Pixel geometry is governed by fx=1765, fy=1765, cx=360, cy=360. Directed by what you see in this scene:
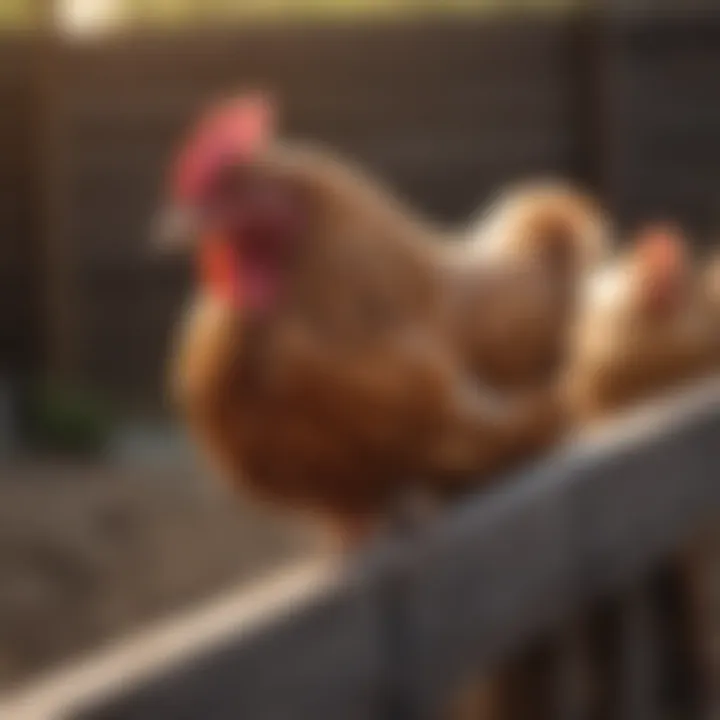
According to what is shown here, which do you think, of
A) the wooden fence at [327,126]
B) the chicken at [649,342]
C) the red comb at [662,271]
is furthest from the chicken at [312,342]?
the wooden fence at [327,126]

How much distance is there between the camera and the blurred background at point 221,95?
3.79m

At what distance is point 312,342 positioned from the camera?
43.0 inches

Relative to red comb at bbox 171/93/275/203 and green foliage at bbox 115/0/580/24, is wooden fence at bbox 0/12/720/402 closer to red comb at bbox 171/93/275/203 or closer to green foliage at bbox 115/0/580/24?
green foliage at bbox 115/0/580/24

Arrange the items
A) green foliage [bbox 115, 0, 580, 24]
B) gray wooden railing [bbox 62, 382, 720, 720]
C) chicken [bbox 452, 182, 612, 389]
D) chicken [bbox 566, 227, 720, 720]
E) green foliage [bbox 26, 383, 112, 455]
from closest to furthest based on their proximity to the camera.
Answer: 1. gray wooden railing [bbox 62, 382, 720, 720]
2. chicken [bbox 452, 182, 612, 389]
3. chicken [bbox 566, 227, 720, 720]
4. green foliage [bbox 26, 383, 112, 455]
5. green foliage [bbox 115, 0, 580, 24]

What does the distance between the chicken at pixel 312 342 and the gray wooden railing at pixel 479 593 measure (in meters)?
0.08

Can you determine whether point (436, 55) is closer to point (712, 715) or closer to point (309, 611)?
point (712, 715)

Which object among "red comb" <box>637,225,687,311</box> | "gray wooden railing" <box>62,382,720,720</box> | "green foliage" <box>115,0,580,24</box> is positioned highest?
"green foliage" <box>115,0,580,24</box>

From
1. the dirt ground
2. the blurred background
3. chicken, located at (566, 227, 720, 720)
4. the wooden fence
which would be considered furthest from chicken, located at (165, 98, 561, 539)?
the wooden fence

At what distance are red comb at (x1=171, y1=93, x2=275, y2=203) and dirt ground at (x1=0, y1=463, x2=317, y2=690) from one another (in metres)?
1.09

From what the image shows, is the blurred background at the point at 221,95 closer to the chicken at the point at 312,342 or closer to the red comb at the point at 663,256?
the red comb at the point at 663,256

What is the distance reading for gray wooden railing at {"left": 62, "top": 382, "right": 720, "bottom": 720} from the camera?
0.69m

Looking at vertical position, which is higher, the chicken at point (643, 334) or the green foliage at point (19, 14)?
the green foliage at point (19, 14)

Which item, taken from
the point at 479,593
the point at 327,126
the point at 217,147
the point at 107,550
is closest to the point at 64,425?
the point at 107,550

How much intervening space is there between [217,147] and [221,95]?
2789 mm
